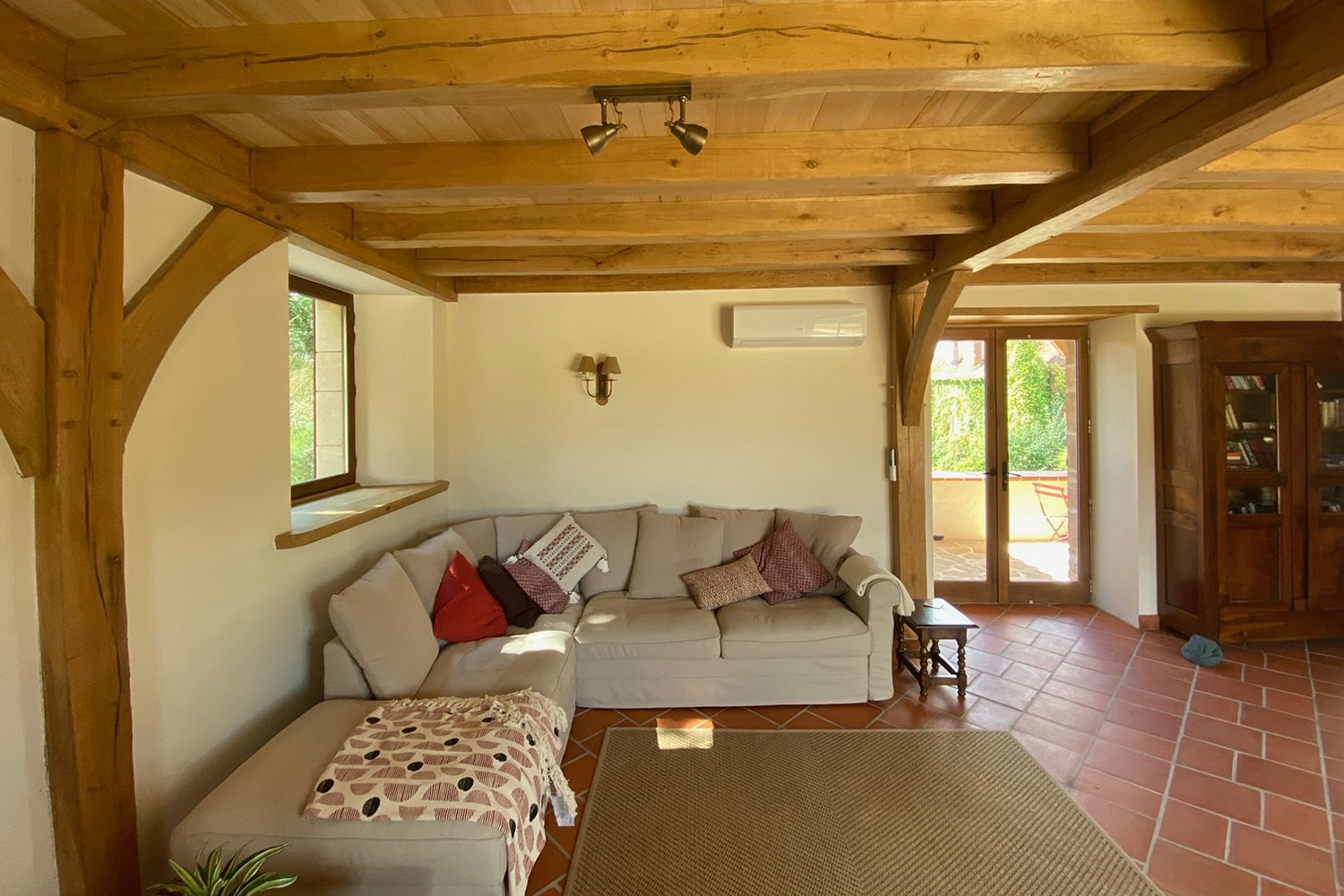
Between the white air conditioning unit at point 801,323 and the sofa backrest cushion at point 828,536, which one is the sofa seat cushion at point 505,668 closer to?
the sofa backrest cushion at point 828,536

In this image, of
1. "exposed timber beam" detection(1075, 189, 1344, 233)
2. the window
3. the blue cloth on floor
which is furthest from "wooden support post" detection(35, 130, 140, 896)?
the blue cloth on floor

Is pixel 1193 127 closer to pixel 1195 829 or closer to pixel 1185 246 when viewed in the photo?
pixel 1185 246

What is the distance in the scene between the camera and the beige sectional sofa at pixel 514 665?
154 centimetres

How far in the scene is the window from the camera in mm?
3121

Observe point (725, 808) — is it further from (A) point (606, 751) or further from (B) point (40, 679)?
(B) point (40, 679)

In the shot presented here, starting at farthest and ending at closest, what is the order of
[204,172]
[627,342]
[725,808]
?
[627,342]
[725,808]
[204,172]

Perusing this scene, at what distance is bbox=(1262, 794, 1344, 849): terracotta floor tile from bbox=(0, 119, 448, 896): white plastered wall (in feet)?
12.3

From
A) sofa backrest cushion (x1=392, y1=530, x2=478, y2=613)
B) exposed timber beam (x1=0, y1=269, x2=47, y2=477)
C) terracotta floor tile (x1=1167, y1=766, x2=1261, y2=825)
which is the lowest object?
terracotta floor tile (x1=1167, y1=766, x2=1261, y2=825)

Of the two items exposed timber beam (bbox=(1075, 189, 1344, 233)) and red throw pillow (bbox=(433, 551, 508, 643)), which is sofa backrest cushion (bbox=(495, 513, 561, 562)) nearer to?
red throw pillow (bbox=(433, 551, 508, 643))

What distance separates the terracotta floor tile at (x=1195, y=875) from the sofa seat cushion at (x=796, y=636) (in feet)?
4.16

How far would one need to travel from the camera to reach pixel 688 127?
4.59 ft

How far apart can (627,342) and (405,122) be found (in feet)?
6.99

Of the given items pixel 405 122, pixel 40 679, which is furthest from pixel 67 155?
pixel 40 679

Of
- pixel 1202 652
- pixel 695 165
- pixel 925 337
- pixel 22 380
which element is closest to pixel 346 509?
pixel 22 380
